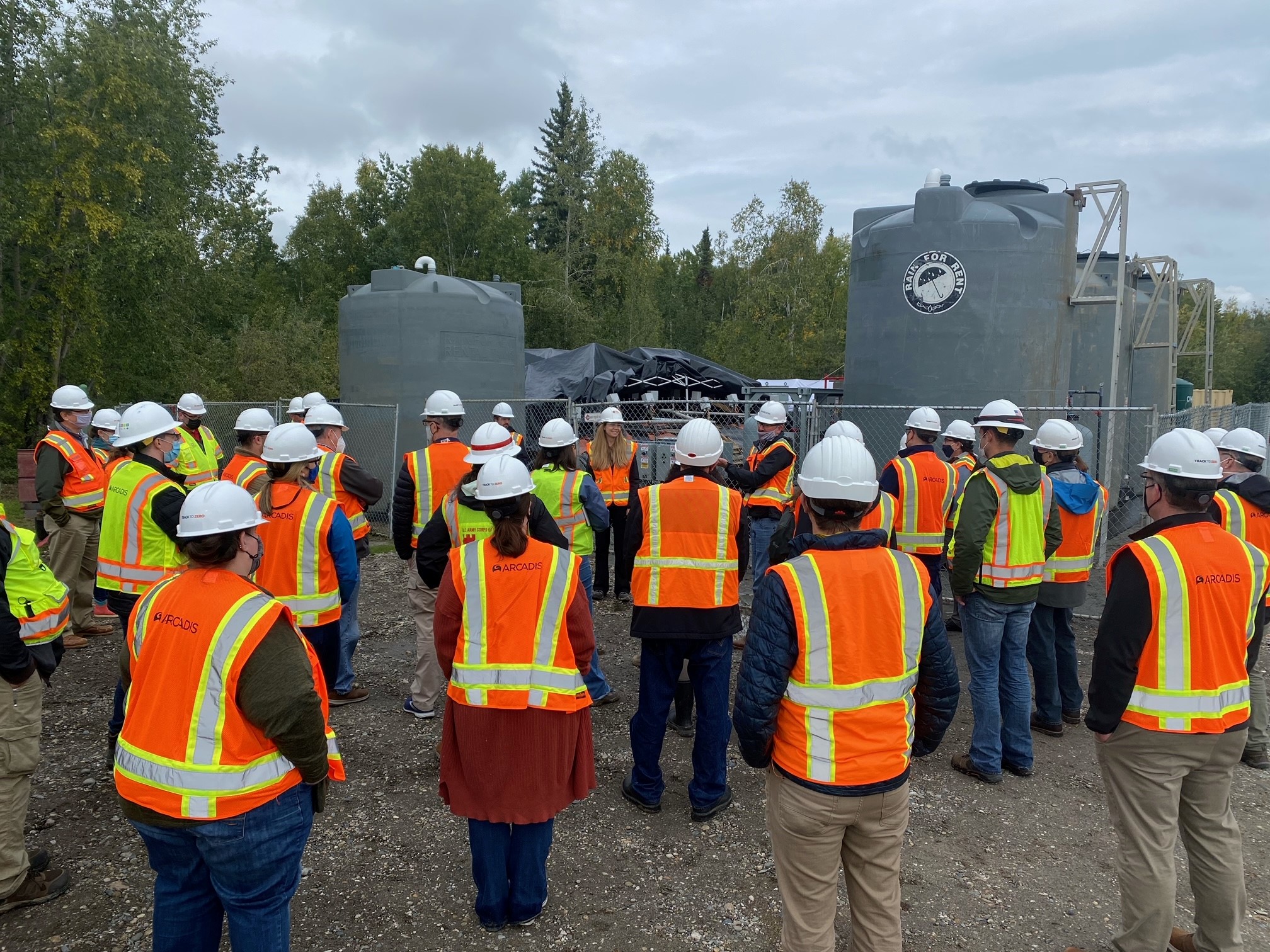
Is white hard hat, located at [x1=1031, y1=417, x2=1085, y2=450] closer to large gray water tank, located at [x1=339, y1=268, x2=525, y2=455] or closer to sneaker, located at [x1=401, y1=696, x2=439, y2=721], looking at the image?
sneaker, located at [x1=401, y1=696, x2=439, y2=721]

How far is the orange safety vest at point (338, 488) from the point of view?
19.0ft

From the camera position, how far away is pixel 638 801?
4395mm

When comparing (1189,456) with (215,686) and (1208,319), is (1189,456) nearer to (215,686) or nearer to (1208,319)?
(215,686)

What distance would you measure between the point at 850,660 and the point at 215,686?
184cm

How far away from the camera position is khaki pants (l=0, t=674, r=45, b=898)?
3.36 m

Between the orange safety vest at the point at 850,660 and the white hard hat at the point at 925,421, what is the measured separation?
4.10 metres

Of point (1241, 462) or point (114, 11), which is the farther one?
point (114, 11)

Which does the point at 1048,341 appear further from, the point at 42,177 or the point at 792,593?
the point at 42,177

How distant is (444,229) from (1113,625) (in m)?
36.3

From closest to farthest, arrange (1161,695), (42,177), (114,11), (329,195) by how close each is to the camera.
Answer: (1161,695)
(42,177)
(114,11)
(329,195)

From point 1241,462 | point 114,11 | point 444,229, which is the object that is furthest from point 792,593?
point 444,229

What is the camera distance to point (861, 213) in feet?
36.7

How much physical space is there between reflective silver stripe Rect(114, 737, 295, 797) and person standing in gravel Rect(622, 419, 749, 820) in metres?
2.06

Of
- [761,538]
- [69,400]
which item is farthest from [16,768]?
[761,538]
